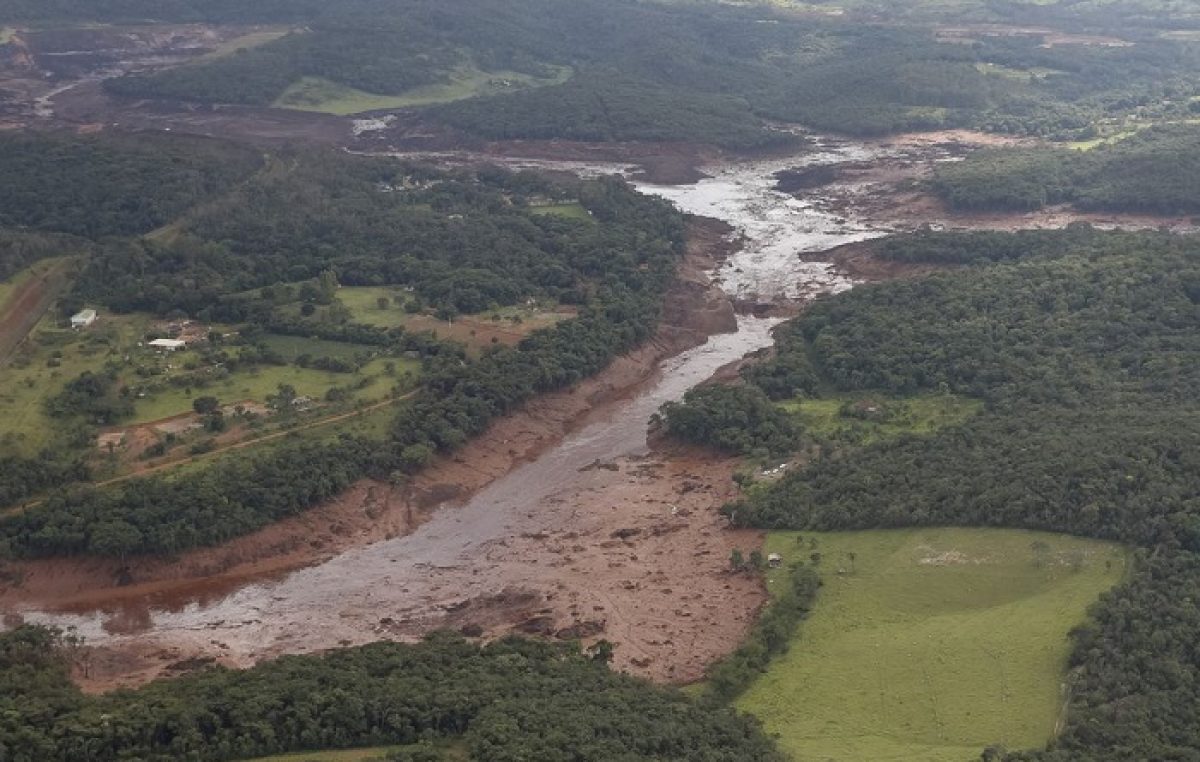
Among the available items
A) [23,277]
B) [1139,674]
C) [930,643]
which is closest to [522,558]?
[930,643]

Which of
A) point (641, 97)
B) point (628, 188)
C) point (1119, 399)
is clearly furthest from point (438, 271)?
point (641, 97)

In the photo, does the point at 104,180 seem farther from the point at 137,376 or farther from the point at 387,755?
the point at 387,755

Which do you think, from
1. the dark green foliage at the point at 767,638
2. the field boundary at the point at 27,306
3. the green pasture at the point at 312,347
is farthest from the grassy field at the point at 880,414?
the field boundary at the point at 27,306

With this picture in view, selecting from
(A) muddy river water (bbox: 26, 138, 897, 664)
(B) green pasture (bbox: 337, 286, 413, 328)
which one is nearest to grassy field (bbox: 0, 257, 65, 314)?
(B) green pasture (bbox: 337, 286, 413, 328)

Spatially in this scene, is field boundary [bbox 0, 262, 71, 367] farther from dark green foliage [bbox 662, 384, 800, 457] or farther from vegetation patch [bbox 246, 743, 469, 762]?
vegetation patch [bbox 246, 743, 469, 762]

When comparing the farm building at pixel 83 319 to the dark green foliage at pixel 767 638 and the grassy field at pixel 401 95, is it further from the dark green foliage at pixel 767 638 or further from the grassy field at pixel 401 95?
the grassy field at pixel 401 95
